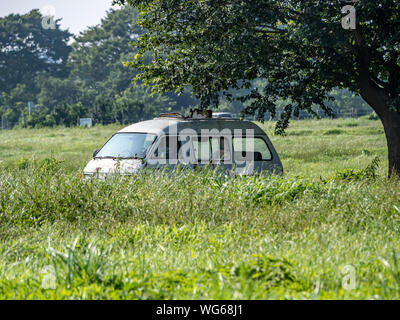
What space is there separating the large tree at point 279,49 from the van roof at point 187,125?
1077 mm

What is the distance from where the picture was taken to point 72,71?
7225 centimetres

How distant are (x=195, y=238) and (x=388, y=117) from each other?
24.6ft

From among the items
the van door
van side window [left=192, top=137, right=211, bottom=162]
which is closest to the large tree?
the van door

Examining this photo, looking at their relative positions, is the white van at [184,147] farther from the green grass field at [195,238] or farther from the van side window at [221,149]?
the green grass field at [195,238]

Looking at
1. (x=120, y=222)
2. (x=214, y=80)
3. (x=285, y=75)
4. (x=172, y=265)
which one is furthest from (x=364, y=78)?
(x=172, y=265)

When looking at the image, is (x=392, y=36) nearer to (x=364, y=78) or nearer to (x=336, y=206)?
(x=364, y=78)

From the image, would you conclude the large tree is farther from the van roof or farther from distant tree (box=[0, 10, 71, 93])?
distant tree (box=[0, 10, 71, 93])

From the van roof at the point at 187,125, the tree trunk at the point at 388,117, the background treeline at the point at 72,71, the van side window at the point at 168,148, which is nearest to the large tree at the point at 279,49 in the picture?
the tree trunk at the point at 388,117

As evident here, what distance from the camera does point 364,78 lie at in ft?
41.9

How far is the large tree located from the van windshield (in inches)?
93.0
